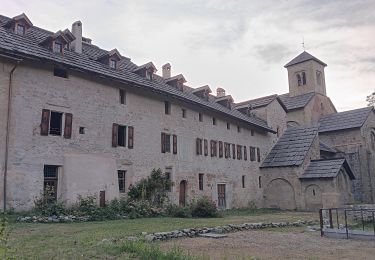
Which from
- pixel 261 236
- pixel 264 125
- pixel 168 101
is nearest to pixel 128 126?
pixel 168 101

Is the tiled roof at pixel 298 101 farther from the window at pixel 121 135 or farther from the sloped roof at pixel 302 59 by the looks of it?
the window at pixel 121 135

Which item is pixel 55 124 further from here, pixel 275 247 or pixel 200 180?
pixel 275 247

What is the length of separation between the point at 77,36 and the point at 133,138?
7.04m

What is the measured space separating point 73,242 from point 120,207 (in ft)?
29.4

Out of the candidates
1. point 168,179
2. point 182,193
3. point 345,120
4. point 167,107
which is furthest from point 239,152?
point 345,120

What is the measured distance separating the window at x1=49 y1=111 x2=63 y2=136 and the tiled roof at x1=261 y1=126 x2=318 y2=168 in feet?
64.0

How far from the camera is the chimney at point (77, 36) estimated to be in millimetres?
21011

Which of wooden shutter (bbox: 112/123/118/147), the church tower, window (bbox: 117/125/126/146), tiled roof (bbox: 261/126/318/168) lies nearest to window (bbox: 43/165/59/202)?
wooden shutter (bbox: 112/123/118/147)

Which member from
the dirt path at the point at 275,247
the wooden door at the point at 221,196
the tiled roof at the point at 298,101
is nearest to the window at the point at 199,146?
the wooden door at the point at 221,196

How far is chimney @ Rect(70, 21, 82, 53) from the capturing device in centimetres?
2101

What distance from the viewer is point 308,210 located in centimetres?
2809

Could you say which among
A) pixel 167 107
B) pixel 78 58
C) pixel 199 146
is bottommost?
pixel 199 146

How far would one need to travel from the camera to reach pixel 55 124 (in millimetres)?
17859

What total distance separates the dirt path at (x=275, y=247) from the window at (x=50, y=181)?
8.35 metres
